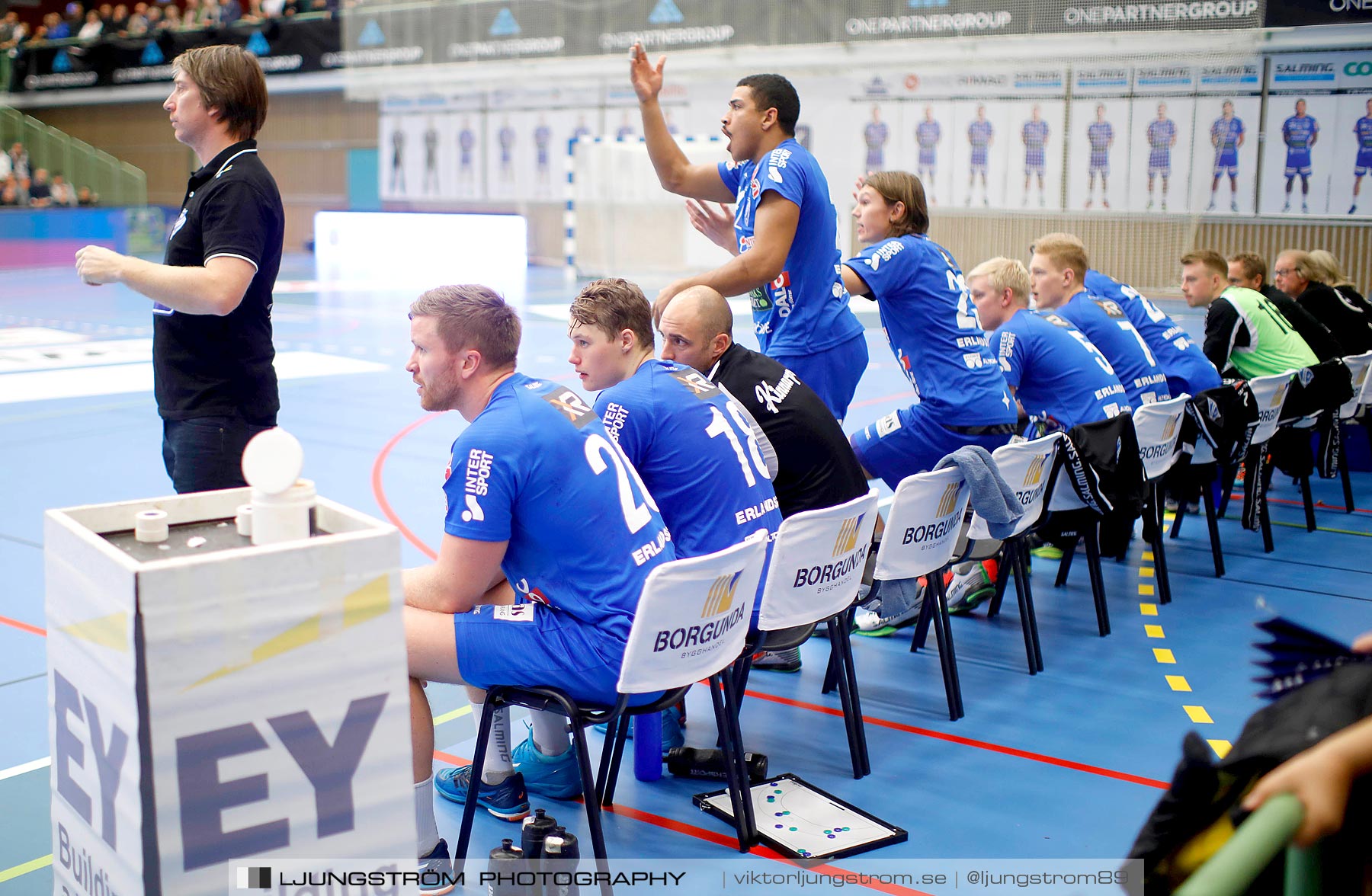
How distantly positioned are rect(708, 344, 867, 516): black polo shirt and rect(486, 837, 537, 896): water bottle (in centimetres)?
155

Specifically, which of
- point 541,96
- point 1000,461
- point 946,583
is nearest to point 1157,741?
point 1000,461

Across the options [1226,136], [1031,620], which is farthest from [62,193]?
[1031,620]

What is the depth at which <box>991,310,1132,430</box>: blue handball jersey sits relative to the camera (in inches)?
206

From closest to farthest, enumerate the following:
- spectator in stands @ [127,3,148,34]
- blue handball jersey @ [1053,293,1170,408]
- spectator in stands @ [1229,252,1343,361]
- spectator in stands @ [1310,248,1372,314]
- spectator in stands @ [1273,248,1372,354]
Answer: blue handball jersey @ [1053,293,1170,408], spectator in stands @ [1229,252,1343,361], spectator in stands @ [1273,248,1372,354], spectator in stands @ [1310,248,1372,314], spectator in stands @ [127,3,148,34]

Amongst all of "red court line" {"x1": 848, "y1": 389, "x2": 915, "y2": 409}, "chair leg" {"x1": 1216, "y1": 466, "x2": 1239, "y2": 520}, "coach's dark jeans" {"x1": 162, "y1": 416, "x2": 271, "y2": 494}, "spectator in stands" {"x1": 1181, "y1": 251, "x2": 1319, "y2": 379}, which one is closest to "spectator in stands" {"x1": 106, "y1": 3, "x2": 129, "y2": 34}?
"red court line" {"x1": 848, "y1": 389, "x2": 915, "y2": 409}

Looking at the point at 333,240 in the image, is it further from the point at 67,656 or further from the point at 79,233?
the point at 67,656

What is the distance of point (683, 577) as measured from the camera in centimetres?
257

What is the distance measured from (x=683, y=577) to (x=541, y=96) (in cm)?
2142

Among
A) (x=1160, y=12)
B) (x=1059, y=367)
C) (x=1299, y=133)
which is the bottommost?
(x=1059, y=367)

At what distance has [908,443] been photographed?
4.84 metres

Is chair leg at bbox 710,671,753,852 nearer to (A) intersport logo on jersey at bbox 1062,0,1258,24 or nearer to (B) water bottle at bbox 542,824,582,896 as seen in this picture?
(B) water bottle at bbox 542,824,582,896

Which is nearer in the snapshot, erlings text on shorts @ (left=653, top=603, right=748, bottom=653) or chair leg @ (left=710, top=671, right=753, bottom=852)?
erlings text on shorts @ (left=653, top=603, right=748, bottom=653)

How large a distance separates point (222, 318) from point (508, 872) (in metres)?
1.60

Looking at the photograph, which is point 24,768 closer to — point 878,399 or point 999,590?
point 999,590
